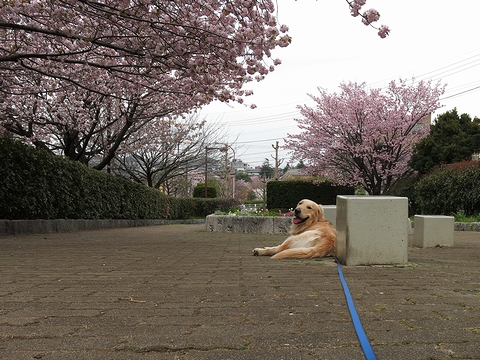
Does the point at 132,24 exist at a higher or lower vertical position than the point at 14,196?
higher

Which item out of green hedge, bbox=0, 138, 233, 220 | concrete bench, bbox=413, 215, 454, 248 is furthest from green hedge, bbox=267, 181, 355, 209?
concrete bench, bbox=413, 215, 454, 248

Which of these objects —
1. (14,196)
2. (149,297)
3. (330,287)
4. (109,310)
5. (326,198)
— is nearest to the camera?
(109,310)

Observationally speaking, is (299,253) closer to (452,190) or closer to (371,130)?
(452,190)

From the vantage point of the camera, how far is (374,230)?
16.1 ft

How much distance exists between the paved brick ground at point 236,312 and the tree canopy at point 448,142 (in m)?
16.9

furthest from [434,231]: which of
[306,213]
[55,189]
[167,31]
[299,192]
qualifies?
[299,192]

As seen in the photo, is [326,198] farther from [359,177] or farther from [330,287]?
[330,287]

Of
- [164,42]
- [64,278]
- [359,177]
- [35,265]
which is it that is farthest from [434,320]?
[359,177]

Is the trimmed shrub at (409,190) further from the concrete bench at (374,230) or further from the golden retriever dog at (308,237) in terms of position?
the concrete bench at (374,230)

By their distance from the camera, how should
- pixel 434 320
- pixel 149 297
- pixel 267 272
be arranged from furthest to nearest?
pixel 267 272, pixel 149 297, pixel 434 320

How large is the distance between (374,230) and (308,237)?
44.3 inches

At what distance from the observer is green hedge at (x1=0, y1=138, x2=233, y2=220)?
35.4ft

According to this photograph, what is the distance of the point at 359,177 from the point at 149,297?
23.8 m

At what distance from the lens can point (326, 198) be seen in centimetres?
2986
